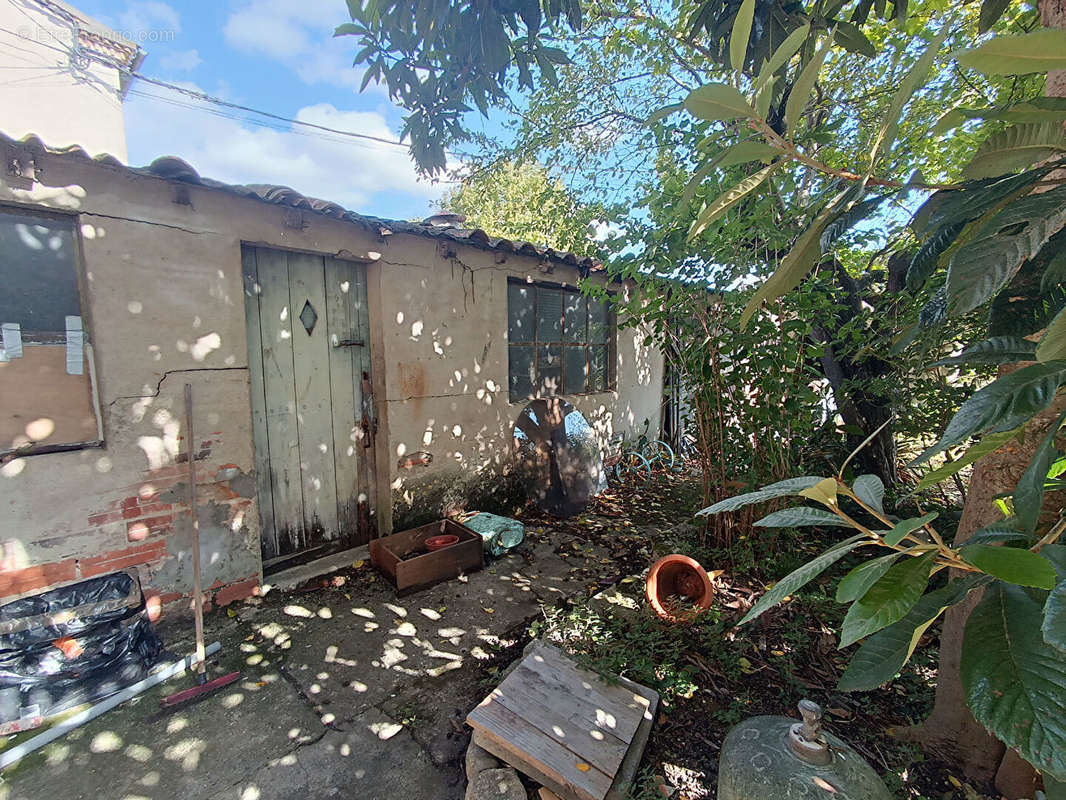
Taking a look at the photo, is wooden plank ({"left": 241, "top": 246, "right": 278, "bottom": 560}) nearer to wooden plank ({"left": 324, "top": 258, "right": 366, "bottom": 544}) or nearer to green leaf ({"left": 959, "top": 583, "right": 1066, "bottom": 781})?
wooden plank ({"left": 324, "top": 258, "right": 366, "bottom": 544})

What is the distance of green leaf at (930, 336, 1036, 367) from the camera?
30.1 inches

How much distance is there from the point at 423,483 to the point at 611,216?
2.79 m

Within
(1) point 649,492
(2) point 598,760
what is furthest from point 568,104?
(2) point 598,760

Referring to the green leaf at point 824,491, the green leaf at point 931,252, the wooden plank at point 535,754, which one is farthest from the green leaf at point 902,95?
the wooden plank at point 535,754

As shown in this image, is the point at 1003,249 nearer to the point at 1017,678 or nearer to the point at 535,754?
the point at 1017,678

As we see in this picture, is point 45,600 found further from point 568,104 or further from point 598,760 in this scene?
point 568,104

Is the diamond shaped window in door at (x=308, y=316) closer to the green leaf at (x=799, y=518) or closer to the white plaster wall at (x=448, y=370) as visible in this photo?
the white plaster wall at (x=448, y=370)

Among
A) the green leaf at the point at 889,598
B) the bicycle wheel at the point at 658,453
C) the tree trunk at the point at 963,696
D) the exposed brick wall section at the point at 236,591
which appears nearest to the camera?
the green leaf at the point at 889,598

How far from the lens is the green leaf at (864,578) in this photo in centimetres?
62

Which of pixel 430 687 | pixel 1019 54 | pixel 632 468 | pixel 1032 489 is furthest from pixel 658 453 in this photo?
pixel 1019 54

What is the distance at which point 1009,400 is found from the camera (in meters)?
0.66

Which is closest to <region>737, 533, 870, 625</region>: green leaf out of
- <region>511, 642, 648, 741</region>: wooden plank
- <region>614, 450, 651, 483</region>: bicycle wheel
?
<region>511, 642, 648, 741</region>: wooden plank

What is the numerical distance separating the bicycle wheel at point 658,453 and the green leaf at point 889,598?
5.78 meters

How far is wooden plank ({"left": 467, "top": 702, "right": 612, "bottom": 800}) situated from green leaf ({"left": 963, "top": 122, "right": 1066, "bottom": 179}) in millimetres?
2124
